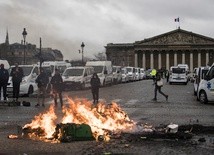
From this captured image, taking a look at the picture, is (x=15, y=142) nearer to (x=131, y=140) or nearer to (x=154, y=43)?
(x=131, y=140)

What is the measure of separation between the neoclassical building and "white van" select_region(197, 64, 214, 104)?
4009 inches

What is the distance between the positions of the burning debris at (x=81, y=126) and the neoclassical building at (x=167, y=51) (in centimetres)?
11373

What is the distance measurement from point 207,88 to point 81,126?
1401 cm

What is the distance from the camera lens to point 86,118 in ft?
37.7

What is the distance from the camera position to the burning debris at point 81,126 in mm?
10656

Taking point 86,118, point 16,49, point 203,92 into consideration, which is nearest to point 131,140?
point 86,118

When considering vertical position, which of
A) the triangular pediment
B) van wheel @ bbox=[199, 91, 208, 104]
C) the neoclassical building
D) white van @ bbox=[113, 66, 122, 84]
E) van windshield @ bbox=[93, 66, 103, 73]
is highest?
the triangular pediment

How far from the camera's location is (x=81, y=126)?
1066cm

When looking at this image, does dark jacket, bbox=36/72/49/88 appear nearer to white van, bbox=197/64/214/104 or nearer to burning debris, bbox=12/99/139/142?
white van, bbox=197/64/214/104

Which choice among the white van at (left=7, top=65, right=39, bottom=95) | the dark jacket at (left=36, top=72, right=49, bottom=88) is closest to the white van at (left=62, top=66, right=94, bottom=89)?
the white van at (left=7, top=65, right=39, bottom=95)

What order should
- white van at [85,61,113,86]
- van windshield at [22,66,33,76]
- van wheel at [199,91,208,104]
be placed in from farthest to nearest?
white van at [85,61,113,86] < van windshield at [22,66,33,76] < van wheel at [199,91,208,104]

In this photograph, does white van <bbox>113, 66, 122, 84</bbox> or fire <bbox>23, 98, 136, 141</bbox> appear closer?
fire <bbox>23, 98, 136, 141</bbox>

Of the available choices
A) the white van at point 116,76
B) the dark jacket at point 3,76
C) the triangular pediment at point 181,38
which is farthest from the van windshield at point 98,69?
the triangular pediment at point 181,38

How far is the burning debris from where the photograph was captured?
10656mm
